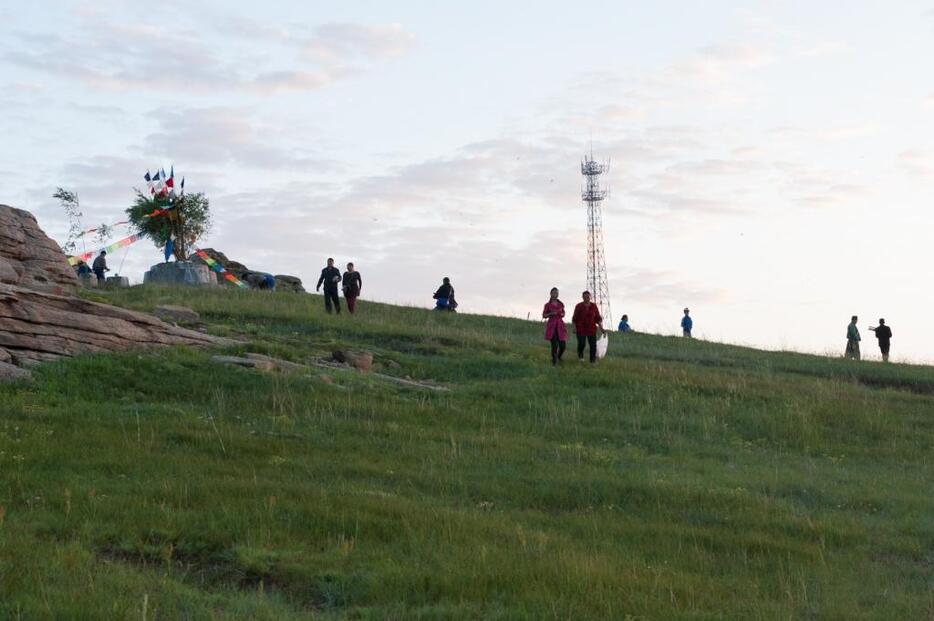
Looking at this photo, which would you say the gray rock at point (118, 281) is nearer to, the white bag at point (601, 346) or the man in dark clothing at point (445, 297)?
the man in dark clothing at point (445, 297)

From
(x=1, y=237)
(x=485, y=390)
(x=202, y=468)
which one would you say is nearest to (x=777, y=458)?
(x=485, y=390)

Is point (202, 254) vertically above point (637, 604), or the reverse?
point (202, 254)

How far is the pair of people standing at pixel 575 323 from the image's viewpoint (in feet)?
83.3

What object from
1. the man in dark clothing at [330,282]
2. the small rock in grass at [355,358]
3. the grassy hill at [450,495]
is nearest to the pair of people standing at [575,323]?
the grassy hill at [450,495]

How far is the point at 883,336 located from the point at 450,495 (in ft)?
90.2

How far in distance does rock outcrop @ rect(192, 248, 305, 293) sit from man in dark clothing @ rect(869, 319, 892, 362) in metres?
25.7

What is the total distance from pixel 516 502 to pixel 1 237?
1972 centimetres

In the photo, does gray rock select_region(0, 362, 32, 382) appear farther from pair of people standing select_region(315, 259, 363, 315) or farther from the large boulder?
pair of people standing select_region(315, 259, 363, 315)

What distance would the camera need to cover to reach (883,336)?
122 ft

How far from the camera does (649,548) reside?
1133 centimetres

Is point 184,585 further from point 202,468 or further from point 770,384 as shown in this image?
point 770,384

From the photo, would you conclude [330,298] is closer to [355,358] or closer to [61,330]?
[355,358]

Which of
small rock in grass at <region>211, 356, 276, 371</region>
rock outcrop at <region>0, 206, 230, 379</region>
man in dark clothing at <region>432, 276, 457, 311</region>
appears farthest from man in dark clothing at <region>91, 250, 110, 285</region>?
small rock in grass at <region>211, 356, 276, 371</region>

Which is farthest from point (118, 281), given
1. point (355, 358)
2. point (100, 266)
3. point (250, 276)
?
point (355, 358)
